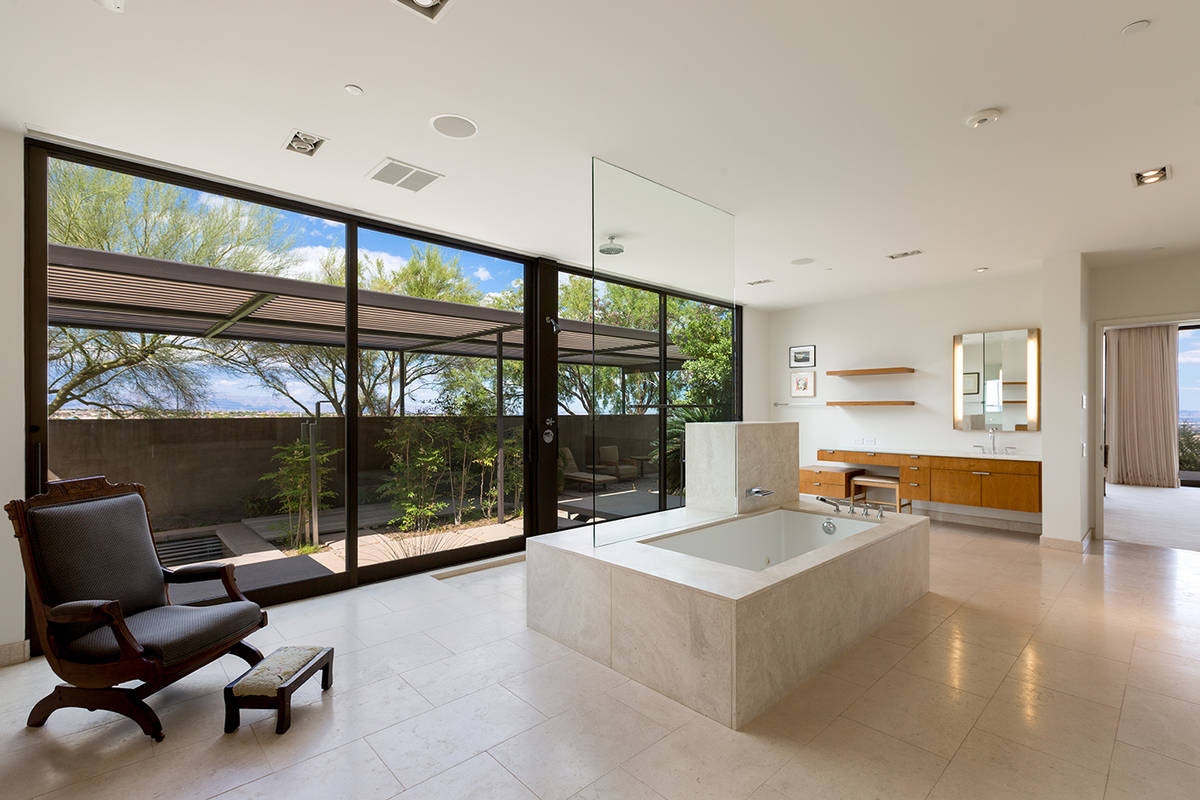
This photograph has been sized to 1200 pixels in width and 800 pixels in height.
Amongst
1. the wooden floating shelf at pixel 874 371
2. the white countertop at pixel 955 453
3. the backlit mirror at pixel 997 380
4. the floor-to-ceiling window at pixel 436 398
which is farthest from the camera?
the wooden floating shelf at pixel 874 371

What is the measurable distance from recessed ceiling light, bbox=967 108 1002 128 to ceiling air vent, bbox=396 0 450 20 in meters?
2.38

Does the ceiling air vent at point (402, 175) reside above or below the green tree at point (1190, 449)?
above

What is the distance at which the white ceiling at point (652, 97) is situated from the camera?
2.02 meters

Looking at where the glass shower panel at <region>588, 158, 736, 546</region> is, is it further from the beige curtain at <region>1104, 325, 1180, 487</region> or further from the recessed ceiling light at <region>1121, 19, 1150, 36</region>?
the beige curtain at <region>1104, 325, 1180, 487</region>

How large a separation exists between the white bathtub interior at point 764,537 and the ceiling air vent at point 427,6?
2746 millimetres

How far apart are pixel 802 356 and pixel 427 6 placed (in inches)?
256

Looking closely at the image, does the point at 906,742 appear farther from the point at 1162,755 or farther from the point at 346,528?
the point at 346,528

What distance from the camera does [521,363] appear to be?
4.95 metres

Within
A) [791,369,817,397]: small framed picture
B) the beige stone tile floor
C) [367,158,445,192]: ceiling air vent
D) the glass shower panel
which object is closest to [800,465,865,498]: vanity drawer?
[791,369,817,397]: small framed picture

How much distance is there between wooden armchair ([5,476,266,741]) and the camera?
214 cm

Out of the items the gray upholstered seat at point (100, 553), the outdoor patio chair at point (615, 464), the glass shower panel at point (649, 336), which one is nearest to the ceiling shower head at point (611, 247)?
the glass shower panel at point (649, 336)

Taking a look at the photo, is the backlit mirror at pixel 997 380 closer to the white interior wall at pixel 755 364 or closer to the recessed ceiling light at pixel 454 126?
the white interior wall at pixel 755 364

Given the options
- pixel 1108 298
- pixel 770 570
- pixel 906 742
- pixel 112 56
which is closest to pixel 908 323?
pixel 1108 298

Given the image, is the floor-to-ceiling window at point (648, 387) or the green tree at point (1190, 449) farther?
the green tree at point (1190, 449)
